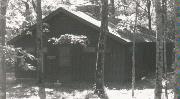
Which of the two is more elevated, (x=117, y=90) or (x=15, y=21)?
(x=15, y=21)

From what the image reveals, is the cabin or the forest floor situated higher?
the cabin

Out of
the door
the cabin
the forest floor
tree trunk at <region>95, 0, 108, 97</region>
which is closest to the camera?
tree trunk at <region>95, 0, 108, 97</region>

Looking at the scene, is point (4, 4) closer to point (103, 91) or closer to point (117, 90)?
point (103, 91)

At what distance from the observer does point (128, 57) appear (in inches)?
826

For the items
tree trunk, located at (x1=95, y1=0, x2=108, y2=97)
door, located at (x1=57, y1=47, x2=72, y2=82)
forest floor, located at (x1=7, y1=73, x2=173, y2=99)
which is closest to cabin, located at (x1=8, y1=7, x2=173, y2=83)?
door, located at (x1=57, y1=47, x2=72, y2=82)

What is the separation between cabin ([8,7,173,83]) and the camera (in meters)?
20.7

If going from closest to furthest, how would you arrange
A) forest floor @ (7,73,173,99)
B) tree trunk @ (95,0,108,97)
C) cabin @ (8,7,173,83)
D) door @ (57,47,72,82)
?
tree trunk @ (95,0,108,97) → forest floor @ (7,73,173,99) → cabin @ (8,7,173,83) → door @ (57,47,72,82)

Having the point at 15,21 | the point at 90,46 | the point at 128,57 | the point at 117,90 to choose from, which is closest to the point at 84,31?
the point at 90,46

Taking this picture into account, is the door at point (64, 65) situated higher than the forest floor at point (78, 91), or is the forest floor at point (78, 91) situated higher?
the door at point (64, 65)

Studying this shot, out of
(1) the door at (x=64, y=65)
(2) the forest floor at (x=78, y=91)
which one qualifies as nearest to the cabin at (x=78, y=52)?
(1) the door at (x=64, y=65)

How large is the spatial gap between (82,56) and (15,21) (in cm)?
1131

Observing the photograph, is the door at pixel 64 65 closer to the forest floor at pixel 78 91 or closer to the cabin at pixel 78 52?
the cabin at pixel 78 52

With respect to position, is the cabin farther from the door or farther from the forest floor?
the forest floor

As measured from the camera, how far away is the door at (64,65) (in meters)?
21.9
